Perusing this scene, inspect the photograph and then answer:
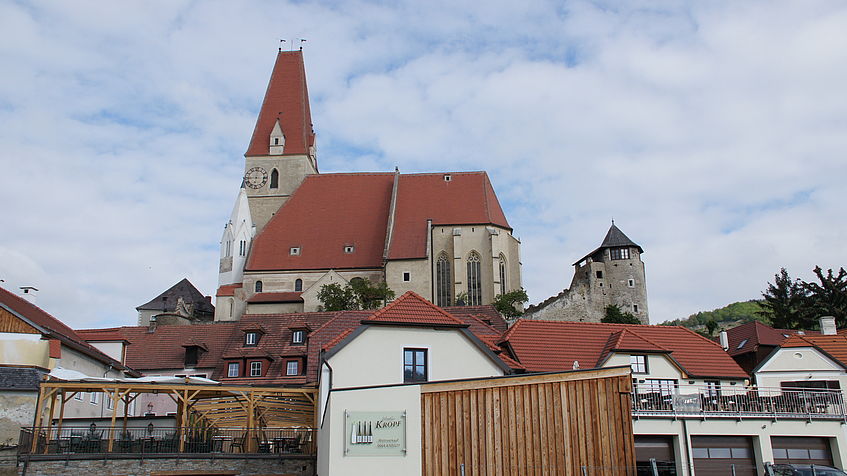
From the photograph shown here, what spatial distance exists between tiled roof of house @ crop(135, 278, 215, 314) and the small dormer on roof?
14960 millimetres

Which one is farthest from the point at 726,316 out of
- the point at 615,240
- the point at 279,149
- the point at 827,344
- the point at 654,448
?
the point at 654,448

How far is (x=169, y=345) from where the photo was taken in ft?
152

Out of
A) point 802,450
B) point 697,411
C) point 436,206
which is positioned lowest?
point 802,450

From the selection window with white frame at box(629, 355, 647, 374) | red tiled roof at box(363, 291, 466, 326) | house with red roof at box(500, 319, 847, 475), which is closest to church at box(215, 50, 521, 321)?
house with red roof at box(500, 319, 847, 475)

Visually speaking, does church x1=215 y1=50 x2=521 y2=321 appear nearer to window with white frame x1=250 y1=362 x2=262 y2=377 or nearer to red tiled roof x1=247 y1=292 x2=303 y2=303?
red tiled roof x1=247 y1=292 x2=303 y2=303

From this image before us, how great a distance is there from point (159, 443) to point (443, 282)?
41392 mm

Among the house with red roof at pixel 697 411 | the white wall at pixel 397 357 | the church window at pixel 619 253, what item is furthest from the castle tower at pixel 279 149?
the white wall at pixel 397 357

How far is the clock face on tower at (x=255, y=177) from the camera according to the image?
7419 cm

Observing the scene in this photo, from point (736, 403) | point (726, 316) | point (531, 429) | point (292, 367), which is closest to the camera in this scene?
point (531, 429)

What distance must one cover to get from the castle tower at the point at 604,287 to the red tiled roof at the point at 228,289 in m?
23.8

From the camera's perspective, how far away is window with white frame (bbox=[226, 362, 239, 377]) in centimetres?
4078

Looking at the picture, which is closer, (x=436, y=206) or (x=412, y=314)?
(x=412, y=314)

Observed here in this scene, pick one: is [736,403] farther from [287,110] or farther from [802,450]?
[287,110]

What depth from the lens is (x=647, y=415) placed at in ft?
81.0
